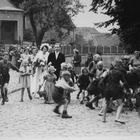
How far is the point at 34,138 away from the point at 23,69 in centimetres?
793

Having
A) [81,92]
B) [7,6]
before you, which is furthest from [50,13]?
[81,92]

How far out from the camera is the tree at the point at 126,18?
17.3 m

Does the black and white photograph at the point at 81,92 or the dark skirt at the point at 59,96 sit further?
the dark skirt at the point at 59,96

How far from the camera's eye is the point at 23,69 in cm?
1684

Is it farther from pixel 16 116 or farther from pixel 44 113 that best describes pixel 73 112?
pixel 16 116

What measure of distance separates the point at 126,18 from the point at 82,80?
317 cm

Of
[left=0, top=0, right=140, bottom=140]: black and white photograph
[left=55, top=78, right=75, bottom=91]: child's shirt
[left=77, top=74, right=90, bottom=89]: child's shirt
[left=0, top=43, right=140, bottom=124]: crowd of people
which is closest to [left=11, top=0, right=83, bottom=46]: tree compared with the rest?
[left=0, top=0, right=140, bottom=140]: black and white photograph

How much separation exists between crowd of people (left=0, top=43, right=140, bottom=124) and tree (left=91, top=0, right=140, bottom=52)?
6.22ft

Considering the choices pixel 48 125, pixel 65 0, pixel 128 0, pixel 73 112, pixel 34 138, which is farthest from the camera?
pixel 65 0

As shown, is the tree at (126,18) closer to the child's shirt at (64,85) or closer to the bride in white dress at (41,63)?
the bride in white dress at (41,63)

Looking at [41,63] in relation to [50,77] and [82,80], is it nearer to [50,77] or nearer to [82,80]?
[50,77]

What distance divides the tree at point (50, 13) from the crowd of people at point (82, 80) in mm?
54219

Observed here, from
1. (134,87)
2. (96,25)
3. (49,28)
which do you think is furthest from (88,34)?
(134,87)

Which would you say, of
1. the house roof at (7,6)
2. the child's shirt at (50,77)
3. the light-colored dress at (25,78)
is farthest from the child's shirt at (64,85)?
the house roof at (7,6)
